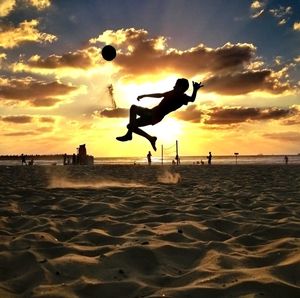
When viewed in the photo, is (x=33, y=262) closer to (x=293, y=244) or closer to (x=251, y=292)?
(x=251, y=292)

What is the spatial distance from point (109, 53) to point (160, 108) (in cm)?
199

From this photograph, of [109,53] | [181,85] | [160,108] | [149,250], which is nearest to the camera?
[149,250]

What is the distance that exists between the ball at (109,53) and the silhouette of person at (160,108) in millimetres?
1541

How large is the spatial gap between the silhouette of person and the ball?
1541mm

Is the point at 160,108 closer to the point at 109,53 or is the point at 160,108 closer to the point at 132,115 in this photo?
the point at 132,115

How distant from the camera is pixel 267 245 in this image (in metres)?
4.80

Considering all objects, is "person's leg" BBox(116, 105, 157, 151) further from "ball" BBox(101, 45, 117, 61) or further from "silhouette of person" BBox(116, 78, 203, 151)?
"ball" BBox(101, 45, 117, 61)

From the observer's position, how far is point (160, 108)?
338 inches

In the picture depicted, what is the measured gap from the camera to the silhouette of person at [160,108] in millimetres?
8391

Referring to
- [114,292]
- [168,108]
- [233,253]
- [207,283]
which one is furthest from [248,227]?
[168,108]

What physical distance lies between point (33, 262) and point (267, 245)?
261 cm

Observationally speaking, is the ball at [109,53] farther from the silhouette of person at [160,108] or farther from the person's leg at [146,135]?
the person's leg at [146,135]

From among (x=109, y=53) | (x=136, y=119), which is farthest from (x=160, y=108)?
(x=109, y=53)

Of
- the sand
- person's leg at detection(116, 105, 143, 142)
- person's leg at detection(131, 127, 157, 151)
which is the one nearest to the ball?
person's leg at detection(116, 105, 143, 142)
